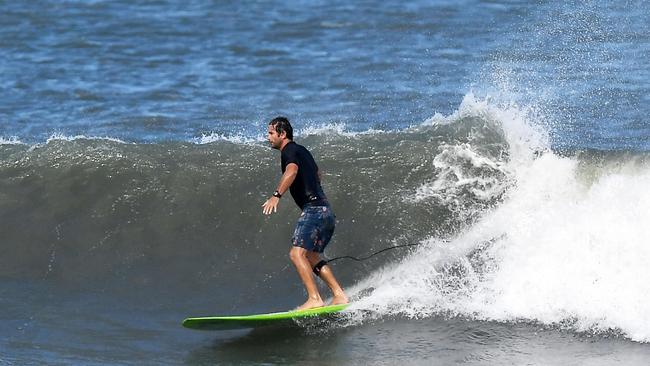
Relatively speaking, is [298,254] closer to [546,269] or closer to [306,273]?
[306,273]

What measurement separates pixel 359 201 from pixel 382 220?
0.45m

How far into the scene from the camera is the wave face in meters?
10.2

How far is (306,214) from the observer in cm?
985

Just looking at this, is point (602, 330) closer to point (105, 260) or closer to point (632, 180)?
point (632, 180)

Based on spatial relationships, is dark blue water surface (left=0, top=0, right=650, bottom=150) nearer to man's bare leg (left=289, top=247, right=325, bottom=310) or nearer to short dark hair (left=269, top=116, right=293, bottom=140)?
short dark hair (left=269, top=116, right=293, bottom=140)

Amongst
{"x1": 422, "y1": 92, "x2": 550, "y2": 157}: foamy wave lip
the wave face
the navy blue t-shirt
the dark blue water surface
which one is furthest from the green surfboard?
the dark blue water surface

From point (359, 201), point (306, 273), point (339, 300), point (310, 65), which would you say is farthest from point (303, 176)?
point (310, 65)

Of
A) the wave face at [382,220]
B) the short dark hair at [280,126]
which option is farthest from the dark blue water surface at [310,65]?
the short dark hair at [280,126]

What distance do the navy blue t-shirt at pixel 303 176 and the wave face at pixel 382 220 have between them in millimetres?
1100

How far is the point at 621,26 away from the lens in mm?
19531

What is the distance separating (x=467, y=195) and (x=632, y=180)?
1.74m

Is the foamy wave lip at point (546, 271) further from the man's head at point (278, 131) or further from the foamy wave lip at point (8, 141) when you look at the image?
the foamy wave lip at point (8, 141)

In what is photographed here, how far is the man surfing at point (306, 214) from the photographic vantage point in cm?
973

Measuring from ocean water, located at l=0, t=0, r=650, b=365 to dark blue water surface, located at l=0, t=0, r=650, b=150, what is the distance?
0.23 ft
